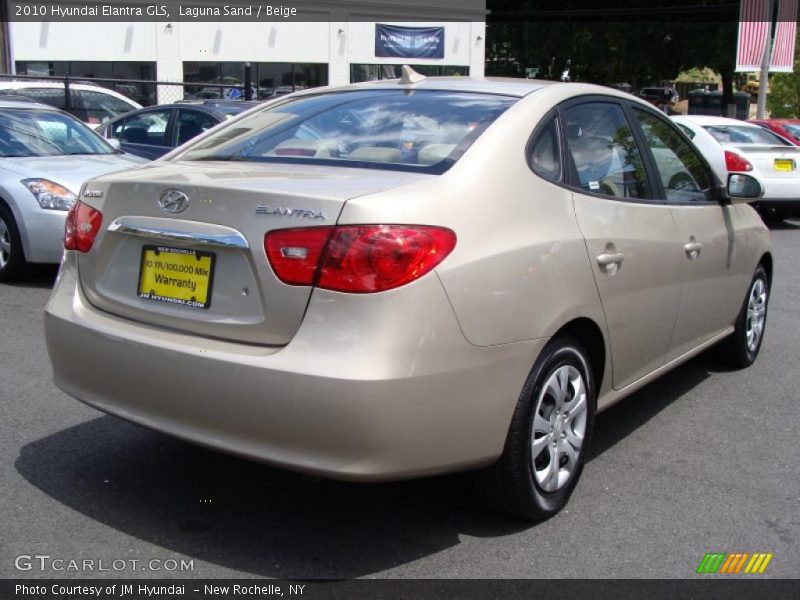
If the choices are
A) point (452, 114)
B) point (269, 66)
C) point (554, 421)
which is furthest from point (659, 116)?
point (269, 66)

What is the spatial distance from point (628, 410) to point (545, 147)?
194 cm

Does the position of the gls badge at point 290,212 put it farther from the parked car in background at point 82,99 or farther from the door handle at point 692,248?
the parked car in background at point 82,99

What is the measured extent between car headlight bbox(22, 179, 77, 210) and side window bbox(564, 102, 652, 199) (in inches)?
189

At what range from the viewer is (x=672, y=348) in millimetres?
4688

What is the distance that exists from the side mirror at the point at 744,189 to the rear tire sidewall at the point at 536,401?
1873 millimetres

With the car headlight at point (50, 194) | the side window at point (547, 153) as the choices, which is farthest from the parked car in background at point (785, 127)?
the side window at point (547, 153)

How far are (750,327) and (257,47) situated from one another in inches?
1067

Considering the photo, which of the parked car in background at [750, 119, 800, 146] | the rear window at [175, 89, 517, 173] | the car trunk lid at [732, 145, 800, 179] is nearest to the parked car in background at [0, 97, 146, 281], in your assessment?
the rear window at [175, 89, 517, 173]

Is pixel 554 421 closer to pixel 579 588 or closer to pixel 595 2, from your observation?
pixel 579 588

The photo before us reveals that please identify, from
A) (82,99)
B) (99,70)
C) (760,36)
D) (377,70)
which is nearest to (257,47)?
(377,70)

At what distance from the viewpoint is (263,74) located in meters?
31.3

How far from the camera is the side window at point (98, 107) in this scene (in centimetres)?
1570

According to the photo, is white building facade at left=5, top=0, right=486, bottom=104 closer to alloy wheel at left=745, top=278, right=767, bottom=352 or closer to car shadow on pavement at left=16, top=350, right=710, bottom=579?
alloy wheel at left=745, top=278, right=767, bottom=352

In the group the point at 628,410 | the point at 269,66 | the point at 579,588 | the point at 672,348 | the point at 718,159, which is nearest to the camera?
the point at 579,588
